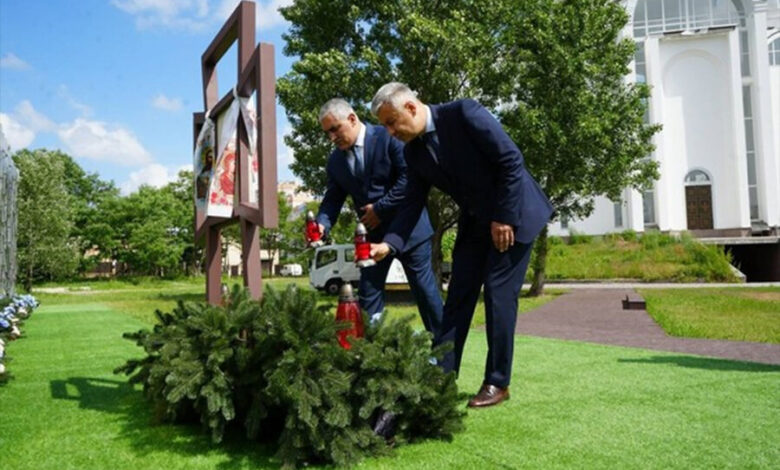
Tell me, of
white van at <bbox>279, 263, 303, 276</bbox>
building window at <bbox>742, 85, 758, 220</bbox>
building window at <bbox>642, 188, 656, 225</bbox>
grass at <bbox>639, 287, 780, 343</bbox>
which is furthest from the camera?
white van at <bbox>279, 263, 303, 276</bbox>

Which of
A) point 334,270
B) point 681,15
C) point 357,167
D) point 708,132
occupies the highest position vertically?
point 681,15

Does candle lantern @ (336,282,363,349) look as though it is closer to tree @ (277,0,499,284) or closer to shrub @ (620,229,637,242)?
tree @ (277,0,499,284)

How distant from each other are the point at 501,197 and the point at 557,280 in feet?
82.5

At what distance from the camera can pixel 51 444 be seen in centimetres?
281

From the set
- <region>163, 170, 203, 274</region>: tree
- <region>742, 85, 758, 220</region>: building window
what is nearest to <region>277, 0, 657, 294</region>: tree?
<region>742, 85, 758, 220</region>: building window

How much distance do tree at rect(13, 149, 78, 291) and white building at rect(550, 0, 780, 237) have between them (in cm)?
2713

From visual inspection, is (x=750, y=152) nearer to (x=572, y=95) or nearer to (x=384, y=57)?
(x=572, y=95)

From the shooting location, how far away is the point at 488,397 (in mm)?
3268

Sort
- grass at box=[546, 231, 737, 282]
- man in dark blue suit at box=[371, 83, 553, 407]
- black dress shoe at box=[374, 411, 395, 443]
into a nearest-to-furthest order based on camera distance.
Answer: black dress shoe at box=[374, 411, 395, 443] < man in dark blue suit at box=[371, 83, 553, 407] < grass at box=[546, 231, 737, 282]

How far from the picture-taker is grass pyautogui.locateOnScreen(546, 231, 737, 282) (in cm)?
2412

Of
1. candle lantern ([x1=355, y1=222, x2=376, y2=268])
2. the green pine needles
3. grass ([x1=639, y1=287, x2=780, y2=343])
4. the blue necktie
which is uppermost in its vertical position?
the blue necktie

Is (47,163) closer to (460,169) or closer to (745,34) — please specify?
(460,169)

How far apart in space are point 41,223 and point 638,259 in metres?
29.0

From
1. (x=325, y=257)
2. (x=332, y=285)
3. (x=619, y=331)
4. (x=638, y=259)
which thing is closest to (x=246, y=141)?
(x=619, y=331)
